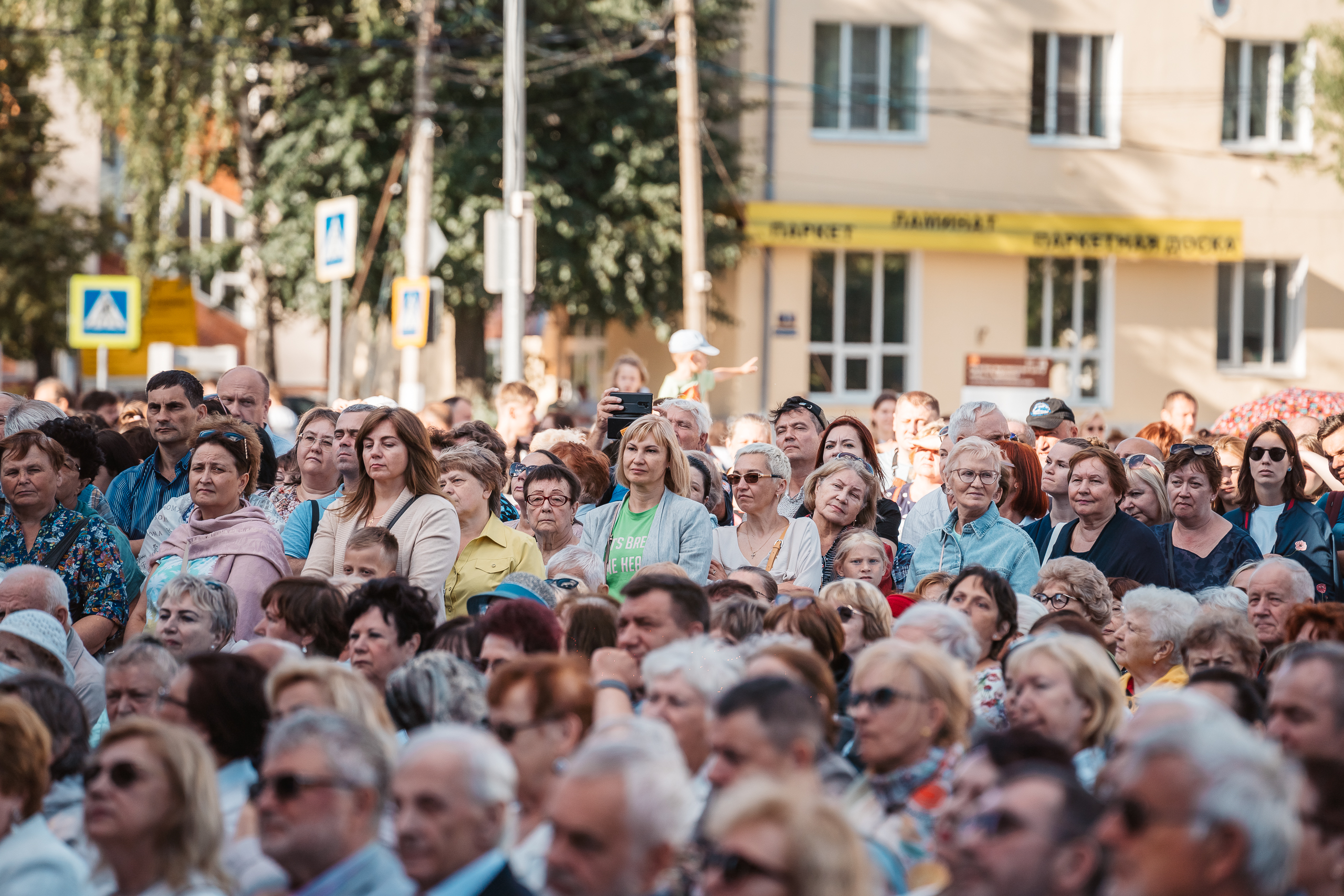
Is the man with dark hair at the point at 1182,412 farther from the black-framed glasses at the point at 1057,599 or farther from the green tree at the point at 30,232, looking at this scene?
the green tree at the point at 30,232

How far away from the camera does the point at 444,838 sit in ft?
12.3

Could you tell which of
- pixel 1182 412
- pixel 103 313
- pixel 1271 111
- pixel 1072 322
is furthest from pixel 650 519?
pixel 1271 111

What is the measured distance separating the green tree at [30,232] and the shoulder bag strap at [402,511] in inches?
869

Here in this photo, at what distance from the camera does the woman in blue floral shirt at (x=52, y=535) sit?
6832mm

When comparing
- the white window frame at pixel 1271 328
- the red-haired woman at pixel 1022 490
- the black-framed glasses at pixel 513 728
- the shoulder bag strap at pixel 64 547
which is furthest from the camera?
the white window frame at pixel 1271 328

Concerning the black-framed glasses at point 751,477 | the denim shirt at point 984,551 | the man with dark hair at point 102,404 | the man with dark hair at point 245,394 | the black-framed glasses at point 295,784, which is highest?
the man with dark hair at point 245,394

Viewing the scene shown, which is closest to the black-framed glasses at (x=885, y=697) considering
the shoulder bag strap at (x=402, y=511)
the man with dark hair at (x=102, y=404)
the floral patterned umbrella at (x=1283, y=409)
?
the shoulder bag strap at (x=402, y=511)

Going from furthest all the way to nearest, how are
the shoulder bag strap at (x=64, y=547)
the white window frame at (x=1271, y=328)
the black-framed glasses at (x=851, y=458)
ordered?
the white window frame at (x=1271, y=328) < the black-framed glasses at (x=851, y=458) < the shoulder bag strap at (x=64, y=547)

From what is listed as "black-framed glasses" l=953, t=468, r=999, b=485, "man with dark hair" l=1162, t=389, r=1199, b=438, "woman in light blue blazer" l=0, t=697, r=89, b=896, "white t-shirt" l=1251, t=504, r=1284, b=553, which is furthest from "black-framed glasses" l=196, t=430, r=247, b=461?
"man with dark hair" l=1162, t=389, r=1199, b=438

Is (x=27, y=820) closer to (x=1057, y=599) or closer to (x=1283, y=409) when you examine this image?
(x=1057, y=599)

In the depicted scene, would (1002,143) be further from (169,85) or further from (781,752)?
(781,752)

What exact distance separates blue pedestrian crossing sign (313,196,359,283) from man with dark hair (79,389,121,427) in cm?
188

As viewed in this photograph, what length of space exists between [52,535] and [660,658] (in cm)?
342

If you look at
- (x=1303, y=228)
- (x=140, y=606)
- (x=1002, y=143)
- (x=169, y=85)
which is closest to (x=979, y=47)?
(x=1002, y=143)
